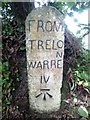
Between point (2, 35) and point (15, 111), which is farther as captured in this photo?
point (2, 35)

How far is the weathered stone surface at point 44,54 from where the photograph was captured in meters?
2.49

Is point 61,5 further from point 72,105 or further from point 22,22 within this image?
point 72,105

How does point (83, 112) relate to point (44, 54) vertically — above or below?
below

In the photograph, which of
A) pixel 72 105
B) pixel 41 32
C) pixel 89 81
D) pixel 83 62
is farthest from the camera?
pixel 83 62

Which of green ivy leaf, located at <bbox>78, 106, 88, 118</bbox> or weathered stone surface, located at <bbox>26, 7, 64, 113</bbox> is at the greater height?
weathered stone surface, located at <bbox>26, 7, 64, 113</bbox>

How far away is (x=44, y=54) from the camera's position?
2.50m

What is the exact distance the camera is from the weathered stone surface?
2492 millimetres

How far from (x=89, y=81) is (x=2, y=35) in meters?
0.96

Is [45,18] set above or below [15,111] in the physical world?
above

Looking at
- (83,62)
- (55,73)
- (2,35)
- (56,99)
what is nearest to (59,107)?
(56,99)

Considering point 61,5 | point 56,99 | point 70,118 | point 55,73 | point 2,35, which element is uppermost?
point 61,5

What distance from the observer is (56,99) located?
2.56 meters

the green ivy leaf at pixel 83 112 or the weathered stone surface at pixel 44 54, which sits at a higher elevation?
the weathered stone surface at pixel 44 54

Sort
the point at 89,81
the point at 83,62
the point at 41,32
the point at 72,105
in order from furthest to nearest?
the point at 83,62, the point at 89,81, the point at 72,105, the point at 41,32
